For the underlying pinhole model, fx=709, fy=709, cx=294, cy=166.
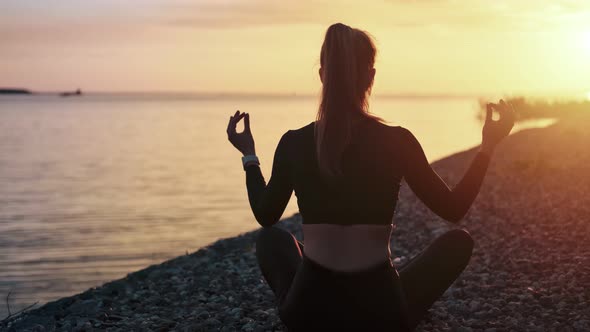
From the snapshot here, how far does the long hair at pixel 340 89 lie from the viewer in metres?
4.47

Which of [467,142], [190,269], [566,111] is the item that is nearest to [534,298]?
[190,269]

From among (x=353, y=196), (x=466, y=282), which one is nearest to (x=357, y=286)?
(x=353, y=196)

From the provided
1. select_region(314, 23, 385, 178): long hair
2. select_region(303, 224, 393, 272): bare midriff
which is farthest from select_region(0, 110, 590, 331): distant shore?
select_region(314, 23, 385, 178): long hair

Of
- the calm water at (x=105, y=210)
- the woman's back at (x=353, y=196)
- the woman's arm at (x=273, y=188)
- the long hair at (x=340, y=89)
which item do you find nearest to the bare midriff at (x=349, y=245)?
the woman's back at (x=353, y=196)

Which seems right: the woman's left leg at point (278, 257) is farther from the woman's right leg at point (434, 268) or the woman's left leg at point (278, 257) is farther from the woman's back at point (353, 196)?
the woman's right leg at point (434, 268)

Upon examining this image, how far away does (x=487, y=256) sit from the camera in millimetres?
10672

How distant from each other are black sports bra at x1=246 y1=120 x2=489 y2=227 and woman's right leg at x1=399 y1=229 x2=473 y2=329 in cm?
62

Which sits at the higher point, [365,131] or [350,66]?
[350,66]

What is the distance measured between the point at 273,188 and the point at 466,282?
511 centimetres

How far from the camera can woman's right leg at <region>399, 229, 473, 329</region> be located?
17.2 ft

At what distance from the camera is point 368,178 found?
14.9 ft

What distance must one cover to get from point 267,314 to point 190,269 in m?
4.49

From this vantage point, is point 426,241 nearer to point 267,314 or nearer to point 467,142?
point 267,314

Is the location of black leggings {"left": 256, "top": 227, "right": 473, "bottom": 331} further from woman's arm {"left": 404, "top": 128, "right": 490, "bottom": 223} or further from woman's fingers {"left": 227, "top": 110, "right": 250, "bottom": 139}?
woman's fingers {"left": 227, "top": 110, "right": 250, "bottom": 139}
